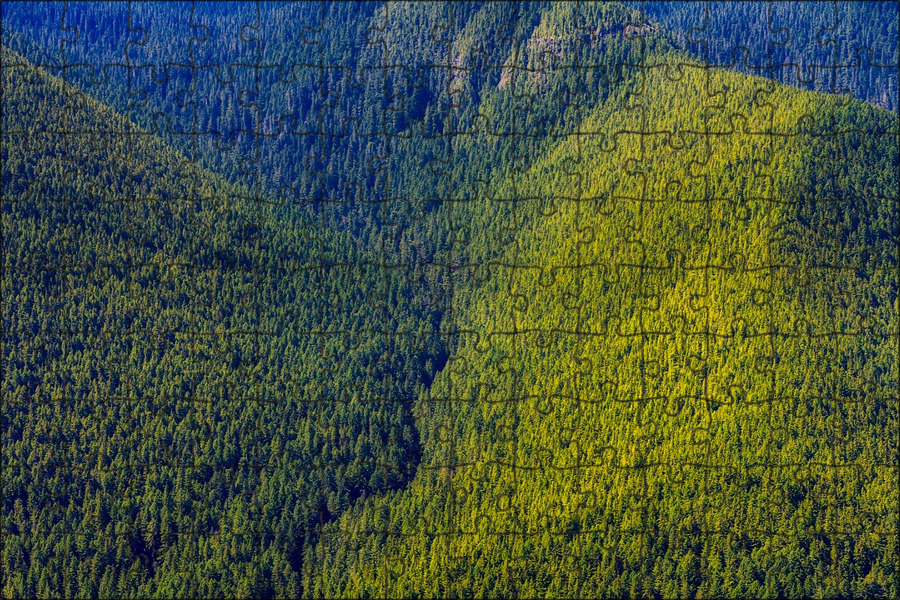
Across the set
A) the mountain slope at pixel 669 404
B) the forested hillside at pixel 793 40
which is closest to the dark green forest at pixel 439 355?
the mountain slope at pixel 669 404

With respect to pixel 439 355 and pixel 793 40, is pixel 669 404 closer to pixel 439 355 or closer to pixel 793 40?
pixel 439 355

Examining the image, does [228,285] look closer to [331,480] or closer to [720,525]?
[331,480]

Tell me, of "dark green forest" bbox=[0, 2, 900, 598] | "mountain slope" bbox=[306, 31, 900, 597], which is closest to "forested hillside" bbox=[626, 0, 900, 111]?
"dark green forest" bbox=[0, 2, 900, 598]

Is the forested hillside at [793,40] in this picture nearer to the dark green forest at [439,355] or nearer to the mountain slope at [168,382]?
the dark green forest at [439,355]

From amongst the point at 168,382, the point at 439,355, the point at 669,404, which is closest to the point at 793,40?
the point at 669,404

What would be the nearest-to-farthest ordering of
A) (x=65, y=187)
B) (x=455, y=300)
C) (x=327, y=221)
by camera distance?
(x=65, y=187), (x=455, y=300), (x=327, y=221)

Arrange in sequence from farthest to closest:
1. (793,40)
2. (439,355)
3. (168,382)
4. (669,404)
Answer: (793,40), (439,355), (168,382), (669,404)

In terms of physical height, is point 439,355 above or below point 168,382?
above

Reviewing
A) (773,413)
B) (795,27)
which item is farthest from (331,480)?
(795,27)

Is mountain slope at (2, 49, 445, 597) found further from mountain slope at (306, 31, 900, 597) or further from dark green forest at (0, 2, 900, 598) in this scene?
mountain slope at (306, 31, 900, 597)
